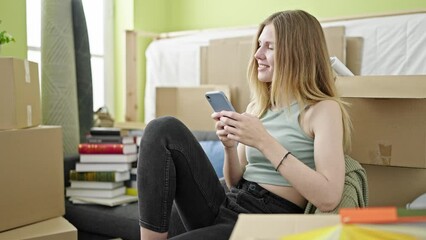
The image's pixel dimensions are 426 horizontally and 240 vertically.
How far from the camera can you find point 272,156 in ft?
3.35

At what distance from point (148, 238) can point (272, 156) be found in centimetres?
33

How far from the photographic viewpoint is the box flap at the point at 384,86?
114cm

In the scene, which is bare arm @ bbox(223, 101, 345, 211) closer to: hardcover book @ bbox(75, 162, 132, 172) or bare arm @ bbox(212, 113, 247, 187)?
bare arm @ bbox(212, 113, 247, 187)

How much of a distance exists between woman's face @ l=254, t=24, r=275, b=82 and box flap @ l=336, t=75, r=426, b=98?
228 mm

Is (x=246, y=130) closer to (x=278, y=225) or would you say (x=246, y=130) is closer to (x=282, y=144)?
(x=282, y=144)

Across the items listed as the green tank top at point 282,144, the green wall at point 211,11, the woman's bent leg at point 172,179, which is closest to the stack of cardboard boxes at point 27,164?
the woman's bent leg at point 172,179

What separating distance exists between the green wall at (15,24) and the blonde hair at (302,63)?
1473mm

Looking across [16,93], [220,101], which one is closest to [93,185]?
[16,93]

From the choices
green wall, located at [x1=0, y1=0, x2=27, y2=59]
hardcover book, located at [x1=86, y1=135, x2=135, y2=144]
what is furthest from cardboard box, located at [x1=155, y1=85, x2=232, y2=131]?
green wall, located at [x1=0, y1=0, x2=27, y2=59]

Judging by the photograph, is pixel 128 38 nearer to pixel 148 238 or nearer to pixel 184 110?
pixel 184 110

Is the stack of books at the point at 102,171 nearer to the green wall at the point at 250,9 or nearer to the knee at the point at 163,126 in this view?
the knee at the point at 163,126

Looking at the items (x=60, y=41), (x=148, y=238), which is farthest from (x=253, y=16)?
(x=148, y=238)

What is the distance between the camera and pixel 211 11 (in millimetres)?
2938

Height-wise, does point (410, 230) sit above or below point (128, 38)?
below
